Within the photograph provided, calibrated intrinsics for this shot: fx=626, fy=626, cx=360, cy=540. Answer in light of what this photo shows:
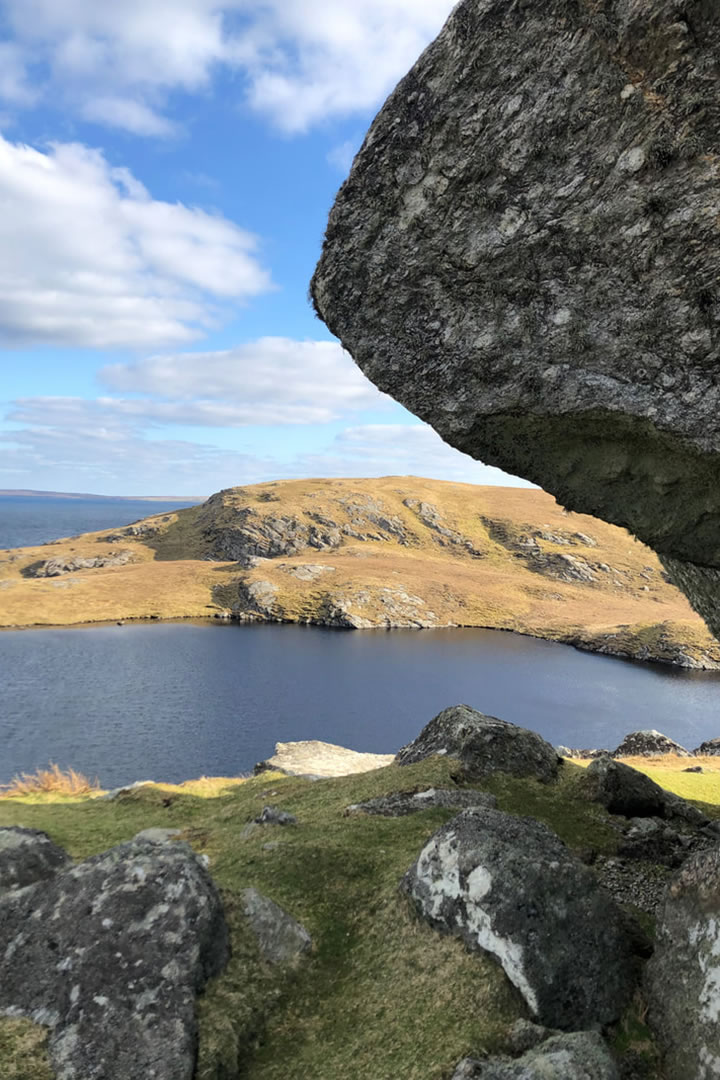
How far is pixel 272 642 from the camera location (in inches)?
3917

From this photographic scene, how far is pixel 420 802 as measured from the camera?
55.5 ft

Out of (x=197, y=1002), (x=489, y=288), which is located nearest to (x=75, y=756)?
(x=197, y=1002)

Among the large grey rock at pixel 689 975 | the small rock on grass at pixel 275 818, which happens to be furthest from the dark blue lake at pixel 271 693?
the large grey rock at pixel 689 975

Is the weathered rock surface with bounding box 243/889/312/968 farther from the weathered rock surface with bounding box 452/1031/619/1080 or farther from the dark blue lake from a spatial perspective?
the dark blue lake

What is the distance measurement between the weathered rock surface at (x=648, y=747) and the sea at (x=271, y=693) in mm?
14103

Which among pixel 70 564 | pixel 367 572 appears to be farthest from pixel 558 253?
pixel 70 564

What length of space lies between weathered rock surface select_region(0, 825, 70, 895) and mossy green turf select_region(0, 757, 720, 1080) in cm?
297

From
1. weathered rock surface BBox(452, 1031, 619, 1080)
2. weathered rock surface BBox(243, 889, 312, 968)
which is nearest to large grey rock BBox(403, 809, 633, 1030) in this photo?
weathered rock surface BBox(452, 1031, 619, 1080)

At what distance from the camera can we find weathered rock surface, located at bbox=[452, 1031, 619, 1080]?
26.4ft

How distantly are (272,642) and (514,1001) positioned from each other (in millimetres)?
91571

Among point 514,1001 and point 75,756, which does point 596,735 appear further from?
point 514,1001

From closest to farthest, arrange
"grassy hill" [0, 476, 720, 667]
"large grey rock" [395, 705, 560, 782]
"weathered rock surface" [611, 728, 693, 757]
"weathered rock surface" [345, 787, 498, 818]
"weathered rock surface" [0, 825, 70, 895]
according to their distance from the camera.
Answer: "weathered rock surface" [0, 825, 70, 895], "weathered rock surface" [345, 787, 498, 818], "large grey rock" [395, 705, 560, 782], "weathered rock surface" [611, 728, 693, 757], "grassy hill" [0, 476, 720, 667]

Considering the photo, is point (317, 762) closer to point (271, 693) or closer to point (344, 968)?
point (344, 968)

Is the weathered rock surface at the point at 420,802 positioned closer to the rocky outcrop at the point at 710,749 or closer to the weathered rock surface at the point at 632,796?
the weathered rock surface at the point at 632,796
